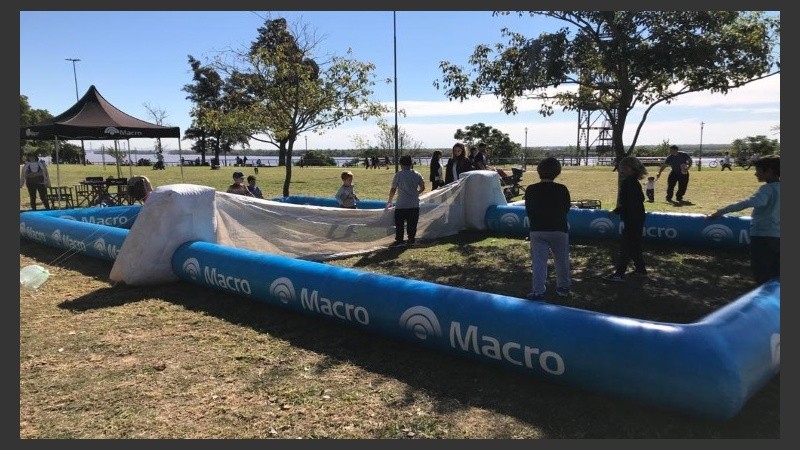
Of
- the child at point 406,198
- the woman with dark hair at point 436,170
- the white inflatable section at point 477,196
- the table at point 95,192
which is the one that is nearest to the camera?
the child at point 406,198

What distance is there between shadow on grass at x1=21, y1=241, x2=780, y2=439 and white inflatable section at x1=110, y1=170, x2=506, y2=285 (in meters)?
0.41

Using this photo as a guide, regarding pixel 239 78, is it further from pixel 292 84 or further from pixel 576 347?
pixel 576 347

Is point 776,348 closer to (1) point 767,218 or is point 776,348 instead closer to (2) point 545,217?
(1) point 767,218

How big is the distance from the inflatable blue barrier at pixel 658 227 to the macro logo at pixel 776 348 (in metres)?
3.76

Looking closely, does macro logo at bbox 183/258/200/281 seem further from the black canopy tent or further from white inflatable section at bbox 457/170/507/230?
the black canopy tent

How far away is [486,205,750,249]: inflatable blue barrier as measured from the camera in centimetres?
804

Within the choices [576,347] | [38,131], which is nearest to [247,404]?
[576,347]

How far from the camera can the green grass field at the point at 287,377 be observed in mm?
3297

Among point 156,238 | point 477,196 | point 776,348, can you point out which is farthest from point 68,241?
point 776,348

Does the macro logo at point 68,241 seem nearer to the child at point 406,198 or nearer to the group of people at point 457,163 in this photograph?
the child at point 406,198

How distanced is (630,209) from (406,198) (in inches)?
147

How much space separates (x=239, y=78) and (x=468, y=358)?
1564cm

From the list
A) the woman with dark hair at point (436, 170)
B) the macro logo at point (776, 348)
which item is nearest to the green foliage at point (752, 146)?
the woman with dark hair at point (436, 170)

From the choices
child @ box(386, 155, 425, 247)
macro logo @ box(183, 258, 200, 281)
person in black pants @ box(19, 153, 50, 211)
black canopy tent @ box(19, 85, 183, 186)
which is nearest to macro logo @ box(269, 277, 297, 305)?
macro logo @ box(183, 258, 200, 281)
